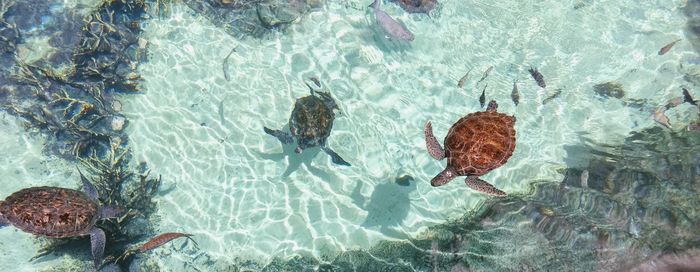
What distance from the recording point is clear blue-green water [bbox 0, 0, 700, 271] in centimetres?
691

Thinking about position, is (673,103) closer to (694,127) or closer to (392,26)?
(694,127)

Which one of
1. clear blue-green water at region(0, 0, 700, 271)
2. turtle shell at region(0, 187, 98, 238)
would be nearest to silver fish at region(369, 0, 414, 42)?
clear blue-green water at region(0, 0, 700, 271)

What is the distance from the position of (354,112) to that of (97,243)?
15.3ft

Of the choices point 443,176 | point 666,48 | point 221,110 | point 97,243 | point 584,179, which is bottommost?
point 97,243

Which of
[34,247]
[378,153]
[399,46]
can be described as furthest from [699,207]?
[34,247]

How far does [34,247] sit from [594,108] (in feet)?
33.8

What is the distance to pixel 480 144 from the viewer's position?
5.63 metres

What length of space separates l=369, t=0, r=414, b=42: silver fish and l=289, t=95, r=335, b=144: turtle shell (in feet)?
9.61

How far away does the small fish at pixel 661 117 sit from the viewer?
27.0 ft

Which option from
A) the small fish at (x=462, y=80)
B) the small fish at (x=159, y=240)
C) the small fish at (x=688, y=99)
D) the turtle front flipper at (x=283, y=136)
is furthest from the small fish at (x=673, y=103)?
the small fish at (x=159, y=240)

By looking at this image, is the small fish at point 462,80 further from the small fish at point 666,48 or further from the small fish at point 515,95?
the small fish at point 666,48

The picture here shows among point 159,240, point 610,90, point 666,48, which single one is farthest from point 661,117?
point 159,240

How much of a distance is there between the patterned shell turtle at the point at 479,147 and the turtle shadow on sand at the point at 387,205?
1.42m

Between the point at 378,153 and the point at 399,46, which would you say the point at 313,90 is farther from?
the point at 399,46
